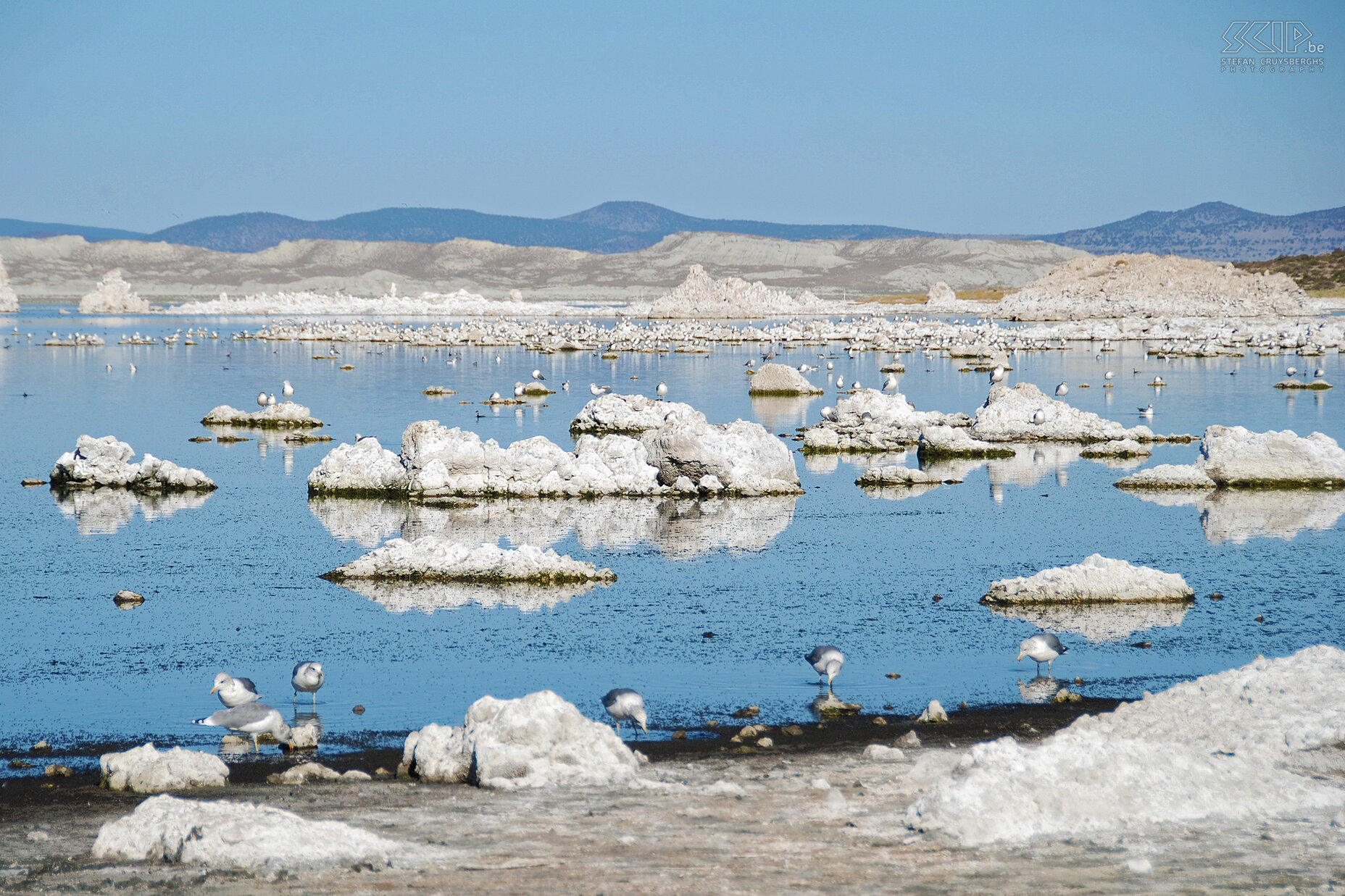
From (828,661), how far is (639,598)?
425 centimetres

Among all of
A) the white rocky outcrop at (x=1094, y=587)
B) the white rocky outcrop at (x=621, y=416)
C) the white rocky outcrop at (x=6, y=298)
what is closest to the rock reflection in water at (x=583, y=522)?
the white rocky outcrop at (x=1094, y=587)

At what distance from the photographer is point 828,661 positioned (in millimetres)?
11602

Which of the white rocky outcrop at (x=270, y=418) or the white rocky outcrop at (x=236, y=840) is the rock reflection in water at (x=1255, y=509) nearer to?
the white rocky outcrop at (x=236, y=840)

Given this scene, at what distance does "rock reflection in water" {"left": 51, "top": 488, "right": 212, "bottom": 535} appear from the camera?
20.7 metres

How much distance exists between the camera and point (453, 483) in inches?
898

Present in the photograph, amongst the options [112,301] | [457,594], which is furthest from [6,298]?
[457,594]

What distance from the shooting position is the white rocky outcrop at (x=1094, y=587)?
15.0 m

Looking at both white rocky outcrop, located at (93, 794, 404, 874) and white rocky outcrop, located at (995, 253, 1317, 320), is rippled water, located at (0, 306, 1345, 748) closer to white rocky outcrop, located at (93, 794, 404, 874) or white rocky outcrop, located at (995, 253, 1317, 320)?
white rocky outcrop, located at (93, 794, 404, 874)

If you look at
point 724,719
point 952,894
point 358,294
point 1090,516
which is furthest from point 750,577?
point 358,294

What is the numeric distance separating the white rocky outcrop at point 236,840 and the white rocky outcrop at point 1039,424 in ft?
80.9

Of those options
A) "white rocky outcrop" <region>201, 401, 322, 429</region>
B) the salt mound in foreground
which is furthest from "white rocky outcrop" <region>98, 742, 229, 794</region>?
"white rocky outcrop" <region>201, 401, 322, 429</region>

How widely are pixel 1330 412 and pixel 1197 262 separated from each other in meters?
83.6

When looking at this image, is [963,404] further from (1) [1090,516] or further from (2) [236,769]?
(2) [236,769]

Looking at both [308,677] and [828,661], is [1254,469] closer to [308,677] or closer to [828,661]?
[828,661]
